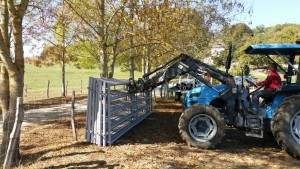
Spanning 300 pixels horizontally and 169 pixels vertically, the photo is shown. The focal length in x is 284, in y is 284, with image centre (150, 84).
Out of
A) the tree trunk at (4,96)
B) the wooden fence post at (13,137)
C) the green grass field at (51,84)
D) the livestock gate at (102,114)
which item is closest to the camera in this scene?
the wooden fence post at (13,137)

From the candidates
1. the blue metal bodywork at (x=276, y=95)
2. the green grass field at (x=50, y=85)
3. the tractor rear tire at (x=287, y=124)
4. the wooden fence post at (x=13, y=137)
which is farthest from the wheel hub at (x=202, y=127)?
the green grass field at (x=50, y=85)

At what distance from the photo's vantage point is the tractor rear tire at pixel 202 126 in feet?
20.7

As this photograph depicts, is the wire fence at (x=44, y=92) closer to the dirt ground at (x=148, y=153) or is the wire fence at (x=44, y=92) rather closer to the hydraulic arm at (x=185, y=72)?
the dirt ground at (x=148, y=153)

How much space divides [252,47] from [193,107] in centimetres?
191

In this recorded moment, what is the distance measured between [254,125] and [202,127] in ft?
3.74

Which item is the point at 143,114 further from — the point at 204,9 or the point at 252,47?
the point at 204,9

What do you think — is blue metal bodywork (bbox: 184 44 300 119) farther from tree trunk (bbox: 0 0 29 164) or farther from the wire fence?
Result: the wire fence

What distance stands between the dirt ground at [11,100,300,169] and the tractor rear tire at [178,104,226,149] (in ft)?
0.67

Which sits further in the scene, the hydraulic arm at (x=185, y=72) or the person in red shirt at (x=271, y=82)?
the hydraulic arm at (x=185, y=72)

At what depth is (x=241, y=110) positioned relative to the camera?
6629 mm

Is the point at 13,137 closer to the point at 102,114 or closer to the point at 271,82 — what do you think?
the point at 102,114

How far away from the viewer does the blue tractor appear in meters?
5.88

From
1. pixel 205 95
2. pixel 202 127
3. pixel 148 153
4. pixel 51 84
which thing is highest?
pixel 205 95

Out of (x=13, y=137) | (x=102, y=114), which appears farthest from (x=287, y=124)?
(x=13, y=137)
